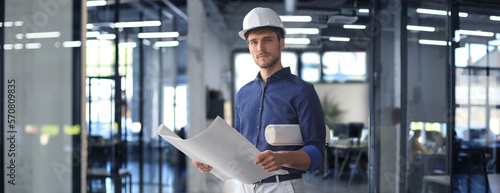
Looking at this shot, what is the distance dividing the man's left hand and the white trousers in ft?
0.99

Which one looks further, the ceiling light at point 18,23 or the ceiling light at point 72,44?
the ceiling light at point 72,44

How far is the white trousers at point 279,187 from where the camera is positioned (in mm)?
1354

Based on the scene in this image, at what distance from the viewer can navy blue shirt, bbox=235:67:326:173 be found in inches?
48.8

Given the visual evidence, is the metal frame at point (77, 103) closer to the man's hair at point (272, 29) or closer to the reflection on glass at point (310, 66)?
the reflection on glass at point (310, 66)

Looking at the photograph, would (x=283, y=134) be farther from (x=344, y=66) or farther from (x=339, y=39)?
(x=344, y=66)

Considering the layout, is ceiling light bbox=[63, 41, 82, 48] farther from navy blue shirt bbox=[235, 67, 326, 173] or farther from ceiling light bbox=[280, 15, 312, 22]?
navy blue shirt bbox=[235, 67, 326, 173]

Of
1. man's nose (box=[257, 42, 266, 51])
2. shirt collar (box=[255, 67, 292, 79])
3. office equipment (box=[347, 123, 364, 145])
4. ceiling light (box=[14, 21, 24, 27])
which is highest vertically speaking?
ceiling light (box=[14, 21, 24, 27])

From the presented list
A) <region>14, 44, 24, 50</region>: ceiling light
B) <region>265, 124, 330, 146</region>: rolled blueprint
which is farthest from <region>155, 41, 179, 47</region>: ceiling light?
<region>265, 124, 330, 146</region>: rolled blueprint

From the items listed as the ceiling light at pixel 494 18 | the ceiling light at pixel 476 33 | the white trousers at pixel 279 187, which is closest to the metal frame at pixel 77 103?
the white trousers at pixel 279 187

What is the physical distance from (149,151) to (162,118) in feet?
6.80

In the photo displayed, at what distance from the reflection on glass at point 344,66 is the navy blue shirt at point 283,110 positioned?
2.29 m

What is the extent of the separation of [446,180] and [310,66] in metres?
1.48

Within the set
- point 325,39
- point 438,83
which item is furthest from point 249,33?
point 438,83

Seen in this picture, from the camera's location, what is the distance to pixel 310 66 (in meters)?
3.81
